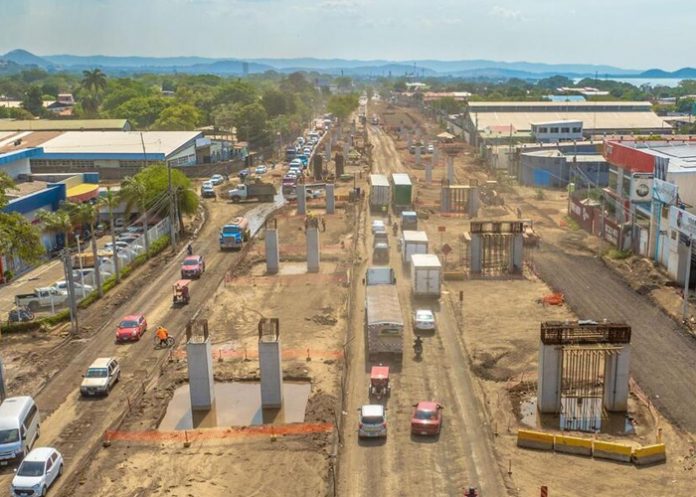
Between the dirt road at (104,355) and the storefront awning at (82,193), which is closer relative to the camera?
the dirt road at (104,355)

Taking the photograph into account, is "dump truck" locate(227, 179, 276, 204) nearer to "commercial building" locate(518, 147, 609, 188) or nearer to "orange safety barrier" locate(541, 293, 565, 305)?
"commercial building" locate(518, 147, 609, 188)

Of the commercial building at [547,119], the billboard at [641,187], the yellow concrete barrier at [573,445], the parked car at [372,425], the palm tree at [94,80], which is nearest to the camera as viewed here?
the yellow concrete barrier at [573,445]

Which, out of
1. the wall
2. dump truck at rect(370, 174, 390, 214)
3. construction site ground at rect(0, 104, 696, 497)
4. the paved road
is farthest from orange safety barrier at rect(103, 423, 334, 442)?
the wall

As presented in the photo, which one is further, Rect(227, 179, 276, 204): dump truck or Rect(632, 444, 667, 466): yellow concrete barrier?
Rect(227, 179, 276, 204): dump truck

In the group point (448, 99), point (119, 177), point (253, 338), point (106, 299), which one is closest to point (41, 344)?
point (106, 299)

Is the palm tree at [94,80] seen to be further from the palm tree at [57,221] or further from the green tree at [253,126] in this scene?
the palm tree at [57,221]

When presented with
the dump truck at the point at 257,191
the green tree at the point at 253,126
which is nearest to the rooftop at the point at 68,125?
the green tree at the point at 253,126

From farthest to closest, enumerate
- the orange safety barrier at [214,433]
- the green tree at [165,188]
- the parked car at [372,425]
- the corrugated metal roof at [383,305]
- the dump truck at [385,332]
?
the green tree at [165,188] → the corrugated metal roof at [383,305] → the dump truck at [385,332] → the orange safety barrier at [214,433] → the parked car at [372,425]
